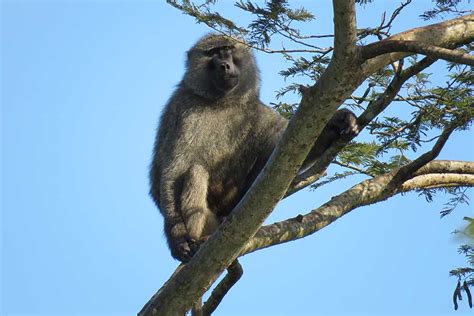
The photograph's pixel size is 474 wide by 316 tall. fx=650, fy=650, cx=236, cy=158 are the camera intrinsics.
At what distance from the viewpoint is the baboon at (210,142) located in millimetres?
6719

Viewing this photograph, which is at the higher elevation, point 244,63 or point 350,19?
point 244,63

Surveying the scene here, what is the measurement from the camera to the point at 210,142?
24.0 feet

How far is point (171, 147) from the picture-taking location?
727 cm

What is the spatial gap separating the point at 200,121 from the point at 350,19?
319 centimetres

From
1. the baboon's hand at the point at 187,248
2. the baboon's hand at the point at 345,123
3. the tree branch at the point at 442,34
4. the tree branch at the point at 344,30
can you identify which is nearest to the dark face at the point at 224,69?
the baboon's hand at the point at 345,123

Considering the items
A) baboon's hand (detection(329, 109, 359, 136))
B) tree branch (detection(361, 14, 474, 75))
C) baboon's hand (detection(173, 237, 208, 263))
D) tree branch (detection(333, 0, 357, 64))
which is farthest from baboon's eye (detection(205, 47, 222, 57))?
tree branch (detection(333, 0, 357, 64))

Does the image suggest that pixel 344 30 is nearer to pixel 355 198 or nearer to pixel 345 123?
pixel 345 123

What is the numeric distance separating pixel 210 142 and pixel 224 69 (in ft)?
2.86

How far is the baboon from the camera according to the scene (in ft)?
22.0

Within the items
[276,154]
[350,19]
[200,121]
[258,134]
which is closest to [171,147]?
[200,121]

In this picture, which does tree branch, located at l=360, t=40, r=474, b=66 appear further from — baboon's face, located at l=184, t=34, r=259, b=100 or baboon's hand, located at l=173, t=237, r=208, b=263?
baboon's face, located at l=184, t=34, r=259, b=100

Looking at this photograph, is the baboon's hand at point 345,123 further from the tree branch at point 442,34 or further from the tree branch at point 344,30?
the tree branch at point 344,30

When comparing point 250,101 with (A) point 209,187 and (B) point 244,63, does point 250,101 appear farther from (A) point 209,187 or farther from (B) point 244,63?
(A) point 209,187

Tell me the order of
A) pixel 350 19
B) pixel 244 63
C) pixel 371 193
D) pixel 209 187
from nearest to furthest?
pixel 350 19 < pixel 371 193 < pixel 209 187 < pixel 244 63
